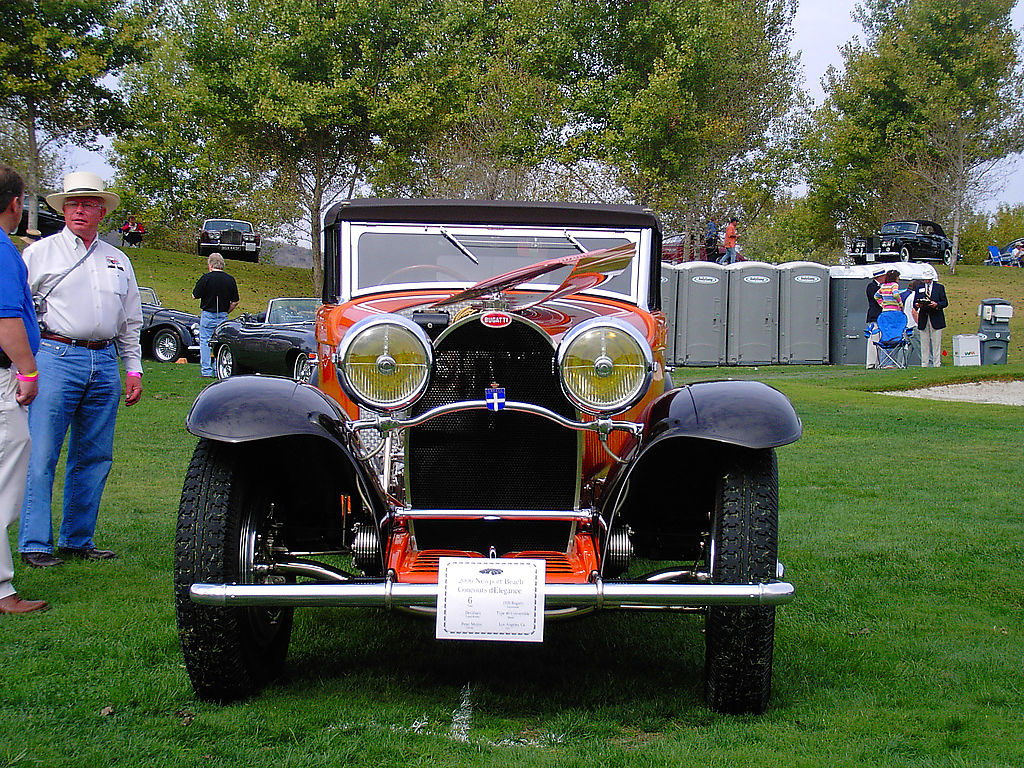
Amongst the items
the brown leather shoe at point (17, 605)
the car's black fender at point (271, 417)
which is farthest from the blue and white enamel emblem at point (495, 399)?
the brown leather shoe at point (17, 605)

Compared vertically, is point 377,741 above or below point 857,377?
below

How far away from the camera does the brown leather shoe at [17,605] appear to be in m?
3.96

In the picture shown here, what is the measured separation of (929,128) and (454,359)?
3381 cm

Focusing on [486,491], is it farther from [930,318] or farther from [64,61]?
[64,61]

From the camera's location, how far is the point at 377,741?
2.83 metres

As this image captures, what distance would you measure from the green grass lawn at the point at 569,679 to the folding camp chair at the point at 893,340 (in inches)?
516

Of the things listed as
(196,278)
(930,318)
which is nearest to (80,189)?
(930,318)

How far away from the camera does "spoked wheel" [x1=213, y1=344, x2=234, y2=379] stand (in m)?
15.4

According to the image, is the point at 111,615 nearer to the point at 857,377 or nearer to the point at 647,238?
the point at 647,238

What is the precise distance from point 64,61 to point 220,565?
2772 cm

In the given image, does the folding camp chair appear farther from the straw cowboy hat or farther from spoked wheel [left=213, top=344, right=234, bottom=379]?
the straw cowboy hat

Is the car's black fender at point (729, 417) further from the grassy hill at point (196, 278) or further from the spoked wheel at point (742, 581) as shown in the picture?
the grassy hill at point (196, 278)

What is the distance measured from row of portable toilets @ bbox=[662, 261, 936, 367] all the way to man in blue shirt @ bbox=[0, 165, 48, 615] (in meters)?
17.4

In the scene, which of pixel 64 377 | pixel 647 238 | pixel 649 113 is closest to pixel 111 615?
pixel 64 377
